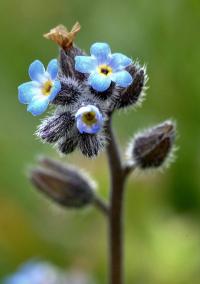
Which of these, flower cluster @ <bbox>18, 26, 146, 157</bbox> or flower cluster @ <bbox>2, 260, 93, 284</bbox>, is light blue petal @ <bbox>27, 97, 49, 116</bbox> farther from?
flower cluster @ <bbox>2, 260, 93, 284</bbox>

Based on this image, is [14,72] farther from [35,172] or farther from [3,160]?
[35,172]

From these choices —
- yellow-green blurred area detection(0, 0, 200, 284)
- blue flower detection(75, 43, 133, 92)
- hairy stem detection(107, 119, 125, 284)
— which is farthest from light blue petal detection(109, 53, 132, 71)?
yellow-green blurred area detection(0, 0, 200, 284)

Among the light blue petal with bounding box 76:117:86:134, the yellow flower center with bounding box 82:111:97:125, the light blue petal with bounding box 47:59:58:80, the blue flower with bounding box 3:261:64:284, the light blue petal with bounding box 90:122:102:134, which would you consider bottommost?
the light blue petal with bounding box 90:122:102:134

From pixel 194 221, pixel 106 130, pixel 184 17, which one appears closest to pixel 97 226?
pixel 194 221

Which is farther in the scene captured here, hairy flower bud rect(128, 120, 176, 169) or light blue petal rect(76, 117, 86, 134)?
hairy flower bud rect(128, 120, 176, 169)

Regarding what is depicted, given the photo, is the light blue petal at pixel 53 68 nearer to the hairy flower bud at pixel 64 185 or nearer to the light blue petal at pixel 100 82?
the light blue petal at pixel 100 82

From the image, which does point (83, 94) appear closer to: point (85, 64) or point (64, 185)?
point (85, 64)

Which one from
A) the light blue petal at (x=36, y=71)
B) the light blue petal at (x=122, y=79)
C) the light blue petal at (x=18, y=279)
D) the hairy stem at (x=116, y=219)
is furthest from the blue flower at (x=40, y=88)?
the light blue petal at (x=18, y=279)
